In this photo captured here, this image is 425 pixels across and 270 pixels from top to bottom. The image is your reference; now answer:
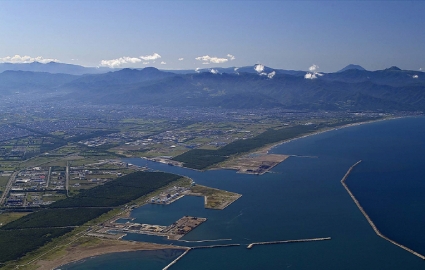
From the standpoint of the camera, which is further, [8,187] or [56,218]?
[8,187]

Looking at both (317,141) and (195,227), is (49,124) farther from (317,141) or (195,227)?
(195,227)

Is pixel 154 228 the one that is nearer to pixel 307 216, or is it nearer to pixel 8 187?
pixel 307 216

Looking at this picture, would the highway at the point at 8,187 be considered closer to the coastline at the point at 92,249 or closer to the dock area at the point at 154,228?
the dock area at the point at 154,228

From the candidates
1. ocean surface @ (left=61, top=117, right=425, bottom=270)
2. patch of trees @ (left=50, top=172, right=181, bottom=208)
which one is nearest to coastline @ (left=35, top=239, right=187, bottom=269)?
ocean surface @ (left=61, top=117, right=425, bottom=270)

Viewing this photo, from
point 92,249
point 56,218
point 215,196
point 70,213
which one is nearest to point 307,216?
point 215,196

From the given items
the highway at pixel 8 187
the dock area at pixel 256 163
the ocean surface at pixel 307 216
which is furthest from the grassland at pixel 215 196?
the highway at pixel 8 187

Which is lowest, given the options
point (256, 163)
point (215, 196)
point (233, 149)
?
point (215, 196)

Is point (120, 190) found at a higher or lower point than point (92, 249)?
higher
